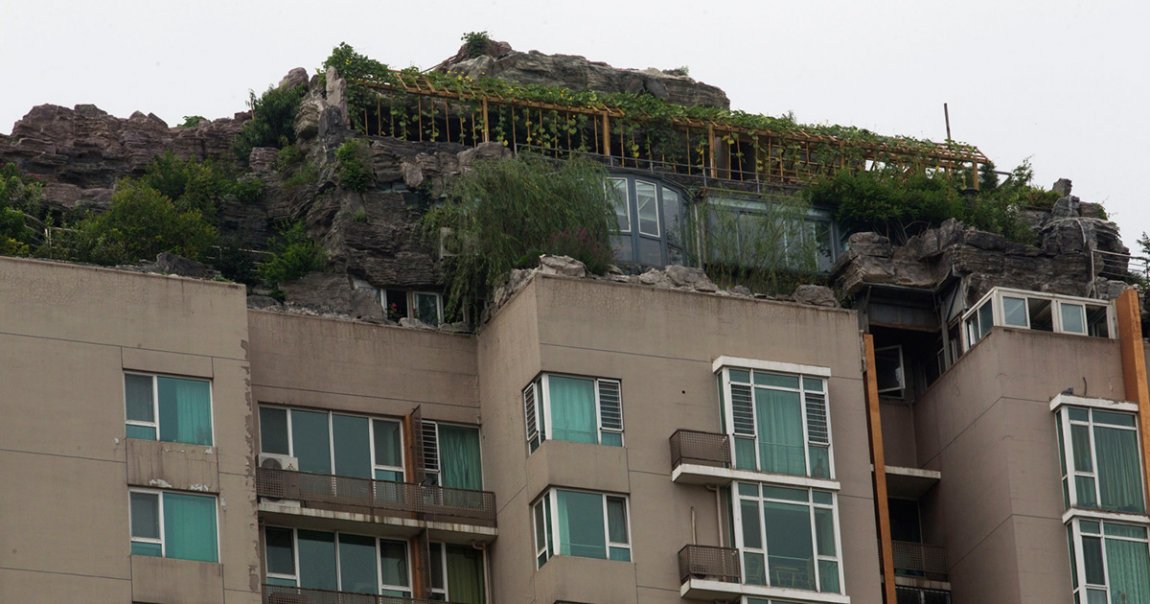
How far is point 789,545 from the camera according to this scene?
5866 centimetres

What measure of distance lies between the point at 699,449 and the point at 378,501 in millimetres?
7373

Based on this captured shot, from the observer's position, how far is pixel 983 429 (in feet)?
209

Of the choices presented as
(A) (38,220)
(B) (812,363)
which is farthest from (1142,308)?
(A) (38,220)

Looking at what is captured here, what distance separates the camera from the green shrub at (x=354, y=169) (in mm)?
70625

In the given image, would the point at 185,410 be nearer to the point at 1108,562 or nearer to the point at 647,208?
the point at 647,208

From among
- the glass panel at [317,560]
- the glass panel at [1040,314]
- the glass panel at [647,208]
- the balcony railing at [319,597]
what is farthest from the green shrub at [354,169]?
the glass panel at [1040,314]

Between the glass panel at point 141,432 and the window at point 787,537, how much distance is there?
42.8ft

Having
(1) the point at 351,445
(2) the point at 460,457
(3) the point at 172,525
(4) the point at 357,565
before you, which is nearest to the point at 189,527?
(3) the point at 172,525

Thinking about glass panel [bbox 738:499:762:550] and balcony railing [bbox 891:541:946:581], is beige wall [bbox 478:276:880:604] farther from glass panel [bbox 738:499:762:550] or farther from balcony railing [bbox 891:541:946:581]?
balcony railing [bbox 891:541:946:581]

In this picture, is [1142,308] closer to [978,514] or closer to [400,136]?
[978,514]

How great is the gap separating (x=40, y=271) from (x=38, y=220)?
47.8 feet

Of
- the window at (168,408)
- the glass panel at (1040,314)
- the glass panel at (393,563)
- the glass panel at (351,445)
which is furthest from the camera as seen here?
the glass panel at (1040,314)

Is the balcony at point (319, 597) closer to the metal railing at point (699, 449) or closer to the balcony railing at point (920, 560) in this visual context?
the metal railing at point (699, 449)

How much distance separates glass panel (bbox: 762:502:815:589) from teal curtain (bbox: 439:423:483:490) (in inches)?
278
